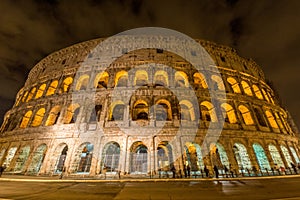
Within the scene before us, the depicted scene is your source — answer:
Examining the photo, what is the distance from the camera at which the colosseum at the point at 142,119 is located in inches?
507

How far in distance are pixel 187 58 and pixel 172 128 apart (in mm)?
9225

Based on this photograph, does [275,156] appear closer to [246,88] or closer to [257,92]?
[257,92]

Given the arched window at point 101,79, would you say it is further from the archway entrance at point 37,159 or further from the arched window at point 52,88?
the archway entrance at point 37,159

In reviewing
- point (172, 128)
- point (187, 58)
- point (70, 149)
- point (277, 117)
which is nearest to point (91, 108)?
point (70, 149)

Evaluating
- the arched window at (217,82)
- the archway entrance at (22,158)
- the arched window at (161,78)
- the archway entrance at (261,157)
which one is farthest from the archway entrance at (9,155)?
the archway entrance at (261,157)

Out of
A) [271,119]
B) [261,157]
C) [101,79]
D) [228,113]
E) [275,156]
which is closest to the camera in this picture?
[261,157]

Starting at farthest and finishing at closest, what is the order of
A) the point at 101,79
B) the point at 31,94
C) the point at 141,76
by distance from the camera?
the point at 31,94 < the point at 101,79 < the point at 141,76

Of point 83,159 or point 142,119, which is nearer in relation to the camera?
point 142,119

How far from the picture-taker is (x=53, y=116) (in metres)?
15.6

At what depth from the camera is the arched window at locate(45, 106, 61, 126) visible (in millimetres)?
15223

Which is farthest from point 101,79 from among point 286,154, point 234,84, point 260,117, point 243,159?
point 286,154

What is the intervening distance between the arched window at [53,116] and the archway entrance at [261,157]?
20127mm

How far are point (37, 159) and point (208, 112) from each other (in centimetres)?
1748

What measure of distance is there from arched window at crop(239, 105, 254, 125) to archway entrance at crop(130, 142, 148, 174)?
11.3 metres
